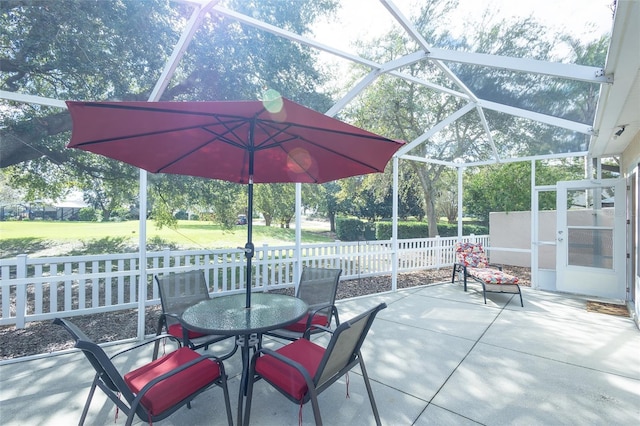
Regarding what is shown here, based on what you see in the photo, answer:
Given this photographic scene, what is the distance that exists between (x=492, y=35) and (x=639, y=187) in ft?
9.40

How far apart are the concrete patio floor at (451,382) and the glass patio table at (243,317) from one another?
1.34 ft

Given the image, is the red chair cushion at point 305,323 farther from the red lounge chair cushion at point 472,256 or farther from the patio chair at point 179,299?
the red lounge chair cushion at point 472,256

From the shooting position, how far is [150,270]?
3748mm

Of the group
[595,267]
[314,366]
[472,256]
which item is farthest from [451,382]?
[595,267]

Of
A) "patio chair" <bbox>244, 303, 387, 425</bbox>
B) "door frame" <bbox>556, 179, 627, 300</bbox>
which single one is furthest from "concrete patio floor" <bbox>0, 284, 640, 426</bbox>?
"door frame" <bbox>556, 179, 627, 300</bbox>

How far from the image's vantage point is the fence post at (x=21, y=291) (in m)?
3.55

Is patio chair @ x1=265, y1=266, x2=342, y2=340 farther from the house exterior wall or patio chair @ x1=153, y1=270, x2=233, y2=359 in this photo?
the house exterior wall

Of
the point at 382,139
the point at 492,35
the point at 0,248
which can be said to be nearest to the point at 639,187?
the point at 492,35

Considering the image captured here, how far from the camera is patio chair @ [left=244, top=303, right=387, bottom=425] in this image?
1.75 meters

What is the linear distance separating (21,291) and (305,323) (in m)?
3.72

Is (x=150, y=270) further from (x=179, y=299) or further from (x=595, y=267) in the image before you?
(x=595, y=267)

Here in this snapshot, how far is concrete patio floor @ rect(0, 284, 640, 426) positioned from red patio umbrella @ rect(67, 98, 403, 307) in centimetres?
116

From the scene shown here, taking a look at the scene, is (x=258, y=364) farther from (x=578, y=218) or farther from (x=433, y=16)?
(x=433, y=16)

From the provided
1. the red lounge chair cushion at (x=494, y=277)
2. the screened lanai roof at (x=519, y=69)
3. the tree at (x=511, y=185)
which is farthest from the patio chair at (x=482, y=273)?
the tree at (x=511, y=185)
